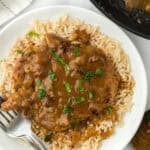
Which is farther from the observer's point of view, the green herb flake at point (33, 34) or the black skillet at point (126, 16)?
the green herb flake at point (33, 34)

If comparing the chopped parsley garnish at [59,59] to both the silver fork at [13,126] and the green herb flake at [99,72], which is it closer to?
the green herb flake at [99,72]

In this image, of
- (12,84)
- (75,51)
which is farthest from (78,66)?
(12,84)

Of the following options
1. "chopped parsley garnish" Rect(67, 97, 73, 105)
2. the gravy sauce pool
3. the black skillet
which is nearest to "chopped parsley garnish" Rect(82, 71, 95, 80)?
the gravy sauce pool

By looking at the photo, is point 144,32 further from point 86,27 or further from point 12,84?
point 12,84

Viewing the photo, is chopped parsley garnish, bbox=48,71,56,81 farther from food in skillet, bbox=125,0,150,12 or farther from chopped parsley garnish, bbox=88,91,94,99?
food in skillet, bbox=125,0,150,12

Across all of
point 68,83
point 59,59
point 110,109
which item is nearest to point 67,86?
point 68,83

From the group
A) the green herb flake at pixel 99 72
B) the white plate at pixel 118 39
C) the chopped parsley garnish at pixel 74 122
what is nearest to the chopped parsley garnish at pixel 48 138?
the chopped parsley garnish at pixel 74 122

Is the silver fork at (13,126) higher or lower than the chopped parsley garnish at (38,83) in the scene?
lower
